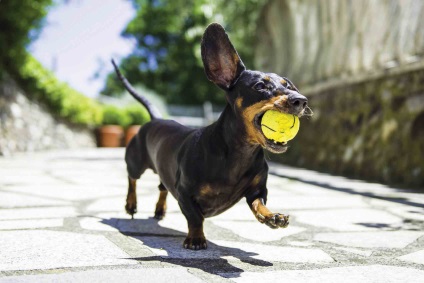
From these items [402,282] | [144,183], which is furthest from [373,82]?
[402,282]

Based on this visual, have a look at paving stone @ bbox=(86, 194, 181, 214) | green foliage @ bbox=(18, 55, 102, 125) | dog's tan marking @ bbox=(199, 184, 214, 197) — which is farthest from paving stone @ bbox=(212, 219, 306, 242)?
green foliage @ bbox=(18, 55, 102, 125)

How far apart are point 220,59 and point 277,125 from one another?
0.50 m

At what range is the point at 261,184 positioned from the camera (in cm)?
235

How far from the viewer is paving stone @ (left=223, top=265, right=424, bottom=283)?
5.99ft

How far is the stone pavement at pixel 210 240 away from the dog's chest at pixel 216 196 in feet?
0.64

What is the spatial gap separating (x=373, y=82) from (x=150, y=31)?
86.0 ft

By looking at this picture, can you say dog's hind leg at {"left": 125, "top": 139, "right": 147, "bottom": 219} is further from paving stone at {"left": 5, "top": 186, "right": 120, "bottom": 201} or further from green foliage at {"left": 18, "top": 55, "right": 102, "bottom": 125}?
green foliage at {"left": 18, "top": 55, "right": 102, "bottom": 125}

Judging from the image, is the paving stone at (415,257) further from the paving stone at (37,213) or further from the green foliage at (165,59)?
the green foliage at (165,59)

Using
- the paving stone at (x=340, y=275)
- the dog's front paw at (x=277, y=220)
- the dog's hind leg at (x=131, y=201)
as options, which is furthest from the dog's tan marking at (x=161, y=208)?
the paving stone at (x=340, y=275)

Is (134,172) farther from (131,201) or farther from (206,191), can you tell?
(206,191)

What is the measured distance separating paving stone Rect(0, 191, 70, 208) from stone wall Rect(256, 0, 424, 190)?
11.8 ft

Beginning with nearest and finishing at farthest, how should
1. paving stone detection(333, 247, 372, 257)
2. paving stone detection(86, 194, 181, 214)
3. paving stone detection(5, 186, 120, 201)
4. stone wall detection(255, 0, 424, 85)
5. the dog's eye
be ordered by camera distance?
the dog's eye
paving stone detection(333, 247, 372, 257)
paving stone detection(86, 194, 181, 214)
paving stone detection(5, 186, 120, 201)
stone wall detection(255, 0, 424, 85)

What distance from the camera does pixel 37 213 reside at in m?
3.11

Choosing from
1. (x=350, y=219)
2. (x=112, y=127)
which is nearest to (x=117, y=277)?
(x=350, y=219)
